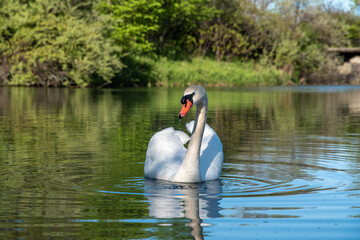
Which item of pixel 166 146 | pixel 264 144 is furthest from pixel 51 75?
pixel 166 146

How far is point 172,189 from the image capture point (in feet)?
23.8

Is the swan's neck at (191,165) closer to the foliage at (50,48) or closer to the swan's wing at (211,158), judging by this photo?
the swan's wing at (211,158)

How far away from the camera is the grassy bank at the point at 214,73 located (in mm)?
48875

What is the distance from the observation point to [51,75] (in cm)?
4125

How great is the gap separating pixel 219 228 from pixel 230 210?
79cm

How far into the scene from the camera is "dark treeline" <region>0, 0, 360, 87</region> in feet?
134

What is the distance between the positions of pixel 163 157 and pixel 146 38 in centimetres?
5006

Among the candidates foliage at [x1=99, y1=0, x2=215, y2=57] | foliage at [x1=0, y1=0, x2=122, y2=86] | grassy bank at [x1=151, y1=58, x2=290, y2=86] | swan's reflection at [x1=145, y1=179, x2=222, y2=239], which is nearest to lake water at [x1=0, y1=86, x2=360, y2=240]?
swan's reflection at [x1=145, y1=179, x2=222, y2=239]

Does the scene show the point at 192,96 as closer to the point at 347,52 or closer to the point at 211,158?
the point at 211,158

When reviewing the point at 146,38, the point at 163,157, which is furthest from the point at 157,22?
the point at 163,157

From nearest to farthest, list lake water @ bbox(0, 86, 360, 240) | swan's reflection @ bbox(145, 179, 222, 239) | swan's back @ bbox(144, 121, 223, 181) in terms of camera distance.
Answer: lake water @ bbox(0, 86, 360, 240) < swan's reflection @ bbox(145, 179, 222, 239) < swan's back @ bbox(144, 121, 223, 181)

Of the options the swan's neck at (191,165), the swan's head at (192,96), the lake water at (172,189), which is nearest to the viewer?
the lake water at (172,189)

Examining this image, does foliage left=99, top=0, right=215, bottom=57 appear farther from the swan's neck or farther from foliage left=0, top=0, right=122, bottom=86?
the swan's neck

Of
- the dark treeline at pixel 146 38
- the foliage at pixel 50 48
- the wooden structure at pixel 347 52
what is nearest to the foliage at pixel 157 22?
the dark treeline at pixel 146 38
